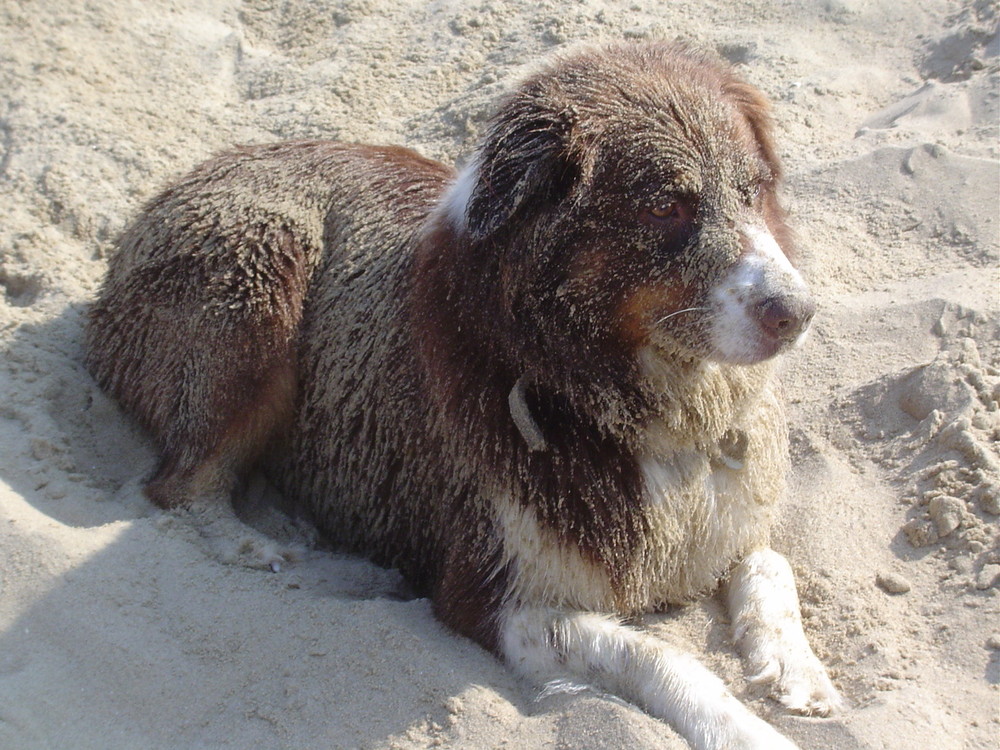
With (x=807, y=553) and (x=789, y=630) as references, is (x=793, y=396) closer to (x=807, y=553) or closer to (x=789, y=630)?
(x=807, y=553)

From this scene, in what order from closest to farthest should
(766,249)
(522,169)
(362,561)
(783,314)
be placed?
(783,314) < (766,249) < (522,169) < (362,561)

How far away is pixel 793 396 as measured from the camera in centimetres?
490

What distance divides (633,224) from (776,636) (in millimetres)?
1594

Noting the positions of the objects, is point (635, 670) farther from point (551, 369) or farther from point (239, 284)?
point (239, 284)

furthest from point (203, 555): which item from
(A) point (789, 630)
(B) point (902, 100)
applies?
(B) point (902, 100)

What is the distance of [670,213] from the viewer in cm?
320

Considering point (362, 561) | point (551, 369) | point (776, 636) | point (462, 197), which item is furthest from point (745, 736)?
point (462, 197)

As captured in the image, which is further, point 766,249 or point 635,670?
point 635,670

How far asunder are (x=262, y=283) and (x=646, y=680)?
2.39 m

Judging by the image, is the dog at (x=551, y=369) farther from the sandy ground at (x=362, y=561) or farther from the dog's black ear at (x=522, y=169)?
the sandy ground at (x=362, y=561)

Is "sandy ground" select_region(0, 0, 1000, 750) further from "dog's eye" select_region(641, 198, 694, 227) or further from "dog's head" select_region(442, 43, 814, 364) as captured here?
"dog's eye" select_region(641, 198, 694, 227)

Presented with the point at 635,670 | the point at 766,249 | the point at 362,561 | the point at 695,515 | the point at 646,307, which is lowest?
the point at 362,561

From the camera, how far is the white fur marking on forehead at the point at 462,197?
3.50 meters

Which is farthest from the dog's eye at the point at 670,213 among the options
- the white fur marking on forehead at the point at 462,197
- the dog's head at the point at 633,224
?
the white fur marking on forehead at the point at 462,197
